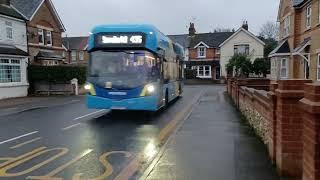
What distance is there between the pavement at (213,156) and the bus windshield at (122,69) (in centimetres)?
295

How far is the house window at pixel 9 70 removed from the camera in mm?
27531

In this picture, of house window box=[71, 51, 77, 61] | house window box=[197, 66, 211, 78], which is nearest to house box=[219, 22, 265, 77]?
house window box=[197, 66, 211, 78]

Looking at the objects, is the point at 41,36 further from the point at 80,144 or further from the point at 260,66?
the point at 80,144

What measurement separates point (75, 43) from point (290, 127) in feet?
235

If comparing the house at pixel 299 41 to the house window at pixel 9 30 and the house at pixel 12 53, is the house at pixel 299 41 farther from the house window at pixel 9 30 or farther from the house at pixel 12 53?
the house window at pixel 9 30

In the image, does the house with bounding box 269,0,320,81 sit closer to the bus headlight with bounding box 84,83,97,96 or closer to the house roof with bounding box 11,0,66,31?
the bus headlight with bounding box 84,83,97,96

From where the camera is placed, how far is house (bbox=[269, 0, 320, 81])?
22.8 m

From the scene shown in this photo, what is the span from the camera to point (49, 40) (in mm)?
36438

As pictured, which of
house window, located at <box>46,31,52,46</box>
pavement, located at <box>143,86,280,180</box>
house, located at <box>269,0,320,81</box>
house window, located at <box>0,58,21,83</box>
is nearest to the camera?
pavement, located at <box>143,86,280,180</box>

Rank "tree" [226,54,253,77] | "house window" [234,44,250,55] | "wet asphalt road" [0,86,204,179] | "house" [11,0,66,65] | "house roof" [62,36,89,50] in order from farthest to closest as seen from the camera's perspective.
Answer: "house roof" [62,36,89,50] < "house window" [234,44,250,55] < "tree" [226,54,253,77] < "house" [11,0,66,65] < "wet asphalt road" [0,86,204,179]

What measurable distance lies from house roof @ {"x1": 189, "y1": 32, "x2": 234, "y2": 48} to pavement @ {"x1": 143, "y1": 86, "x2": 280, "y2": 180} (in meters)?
50.8

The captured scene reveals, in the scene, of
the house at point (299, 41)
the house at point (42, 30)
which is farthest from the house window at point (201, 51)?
the house at point (42, 30)

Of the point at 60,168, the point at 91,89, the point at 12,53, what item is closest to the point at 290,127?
the point at 60,168

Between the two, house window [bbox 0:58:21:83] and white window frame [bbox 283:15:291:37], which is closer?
house window [bbox 0:58:21:83]
